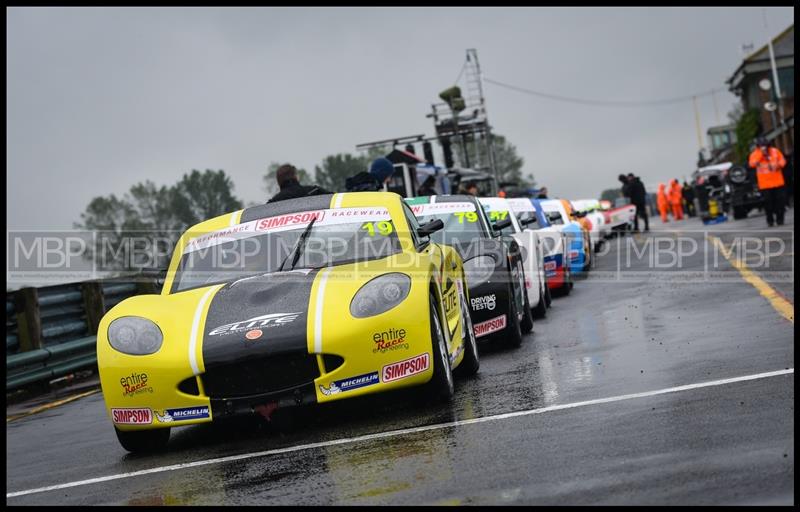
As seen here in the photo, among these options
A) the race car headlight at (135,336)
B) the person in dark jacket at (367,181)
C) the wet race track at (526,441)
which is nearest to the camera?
the wet race track at (526,441)

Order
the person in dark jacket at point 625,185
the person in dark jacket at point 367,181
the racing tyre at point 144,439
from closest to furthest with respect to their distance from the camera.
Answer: the racing tyre at point 144,439 → the person in dark jacket at point 367,181 → the person in dark jacket at point 625,185

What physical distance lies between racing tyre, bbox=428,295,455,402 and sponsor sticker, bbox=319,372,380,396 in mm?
428

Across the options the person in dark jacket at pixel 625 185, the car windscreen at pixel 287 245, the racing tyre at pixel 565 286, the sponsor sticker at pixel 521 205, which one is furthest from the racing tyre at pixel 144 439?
the person in dark jacket at pixel 625 185

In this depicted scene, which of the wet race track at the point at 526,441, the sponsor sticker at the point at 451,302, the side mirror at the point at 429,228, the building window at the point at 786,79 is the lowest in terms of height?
the wet race track at the point at 526,441

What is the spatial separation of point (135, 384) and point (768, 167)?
69.6 feet

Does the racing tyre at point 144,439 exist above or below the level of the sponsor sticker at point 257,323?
below

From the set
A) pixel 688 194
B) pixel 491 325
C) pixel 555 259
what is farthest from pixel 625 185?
pixel 491 325

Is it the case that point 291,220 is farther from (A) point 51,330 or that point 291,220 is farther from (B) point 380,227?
(A) point 51,330

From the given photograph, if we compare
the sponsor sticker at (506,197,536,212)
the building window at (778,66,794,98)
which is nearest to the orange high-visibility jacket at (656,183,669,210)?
the building window at (778,66,794,98)

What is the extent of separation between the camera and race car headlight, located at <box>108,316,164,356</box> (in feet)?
23.8

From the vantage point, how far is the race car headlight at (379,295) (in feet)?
23.5

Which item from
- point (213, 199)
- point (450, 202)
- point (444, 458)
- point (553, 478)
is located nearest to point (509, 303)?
point (450, 202)

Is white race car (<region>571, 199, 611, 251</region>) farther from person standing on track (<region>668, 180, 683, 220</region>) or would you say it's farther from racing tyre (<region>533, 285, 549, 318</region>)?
racing tyre (<region>533, 285, 549, 318</region>)

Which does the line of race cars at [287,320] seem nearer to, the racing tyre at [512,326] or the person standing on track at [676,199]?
the racing tyre at [512,326]
